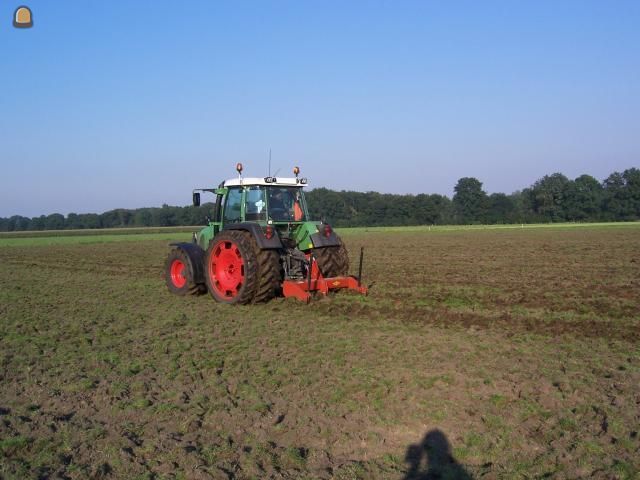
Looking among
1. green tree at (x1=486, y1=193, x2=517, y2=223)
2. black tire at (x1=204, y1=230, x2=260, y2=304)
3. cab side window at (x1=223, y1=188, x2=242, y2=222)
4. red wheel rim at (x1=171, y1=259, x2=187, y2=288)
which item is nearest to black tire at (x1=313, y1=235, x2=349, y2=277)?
black tire at (x1=204, y1=230, x2=260, y2=304)

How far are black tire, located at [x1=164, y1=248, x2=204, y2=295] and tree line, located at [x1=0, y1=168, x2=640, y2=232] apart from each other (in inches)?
2218

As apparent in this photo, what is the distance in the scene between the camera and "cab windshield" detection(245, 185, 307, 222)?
10320mm

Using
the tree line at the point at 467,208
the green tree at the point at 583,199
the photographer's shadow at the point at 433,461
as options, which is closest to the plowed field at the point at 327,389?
the photographer's shadow at the point at 433,461

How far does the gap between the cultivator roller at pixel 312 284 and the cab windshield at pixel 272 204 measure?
840 millimetres

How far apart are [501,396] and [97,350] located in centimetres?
439

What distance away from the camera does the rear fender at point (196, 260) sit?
426 inches

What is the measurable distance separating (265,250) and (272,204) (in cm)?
122

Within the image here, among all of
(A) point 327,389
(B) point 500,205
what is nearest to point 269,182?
(A) point 327,389

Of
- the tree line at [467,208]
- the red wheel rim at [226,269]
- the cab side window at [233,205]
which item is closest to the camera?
the red wheel rim at [226,269]

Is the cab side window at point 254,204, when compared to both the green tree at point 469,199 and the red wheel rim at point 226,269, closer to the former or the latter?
the red wheel rim at point 226,269

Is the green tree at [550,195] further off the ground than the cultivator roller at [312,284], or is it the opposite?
the green tree at [550,195]

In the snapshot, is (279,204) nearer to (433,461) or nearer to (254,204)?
(254,204)

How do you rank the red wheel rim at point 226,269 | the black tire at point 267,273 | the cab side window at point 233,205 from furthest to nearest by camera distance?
the cab side window at point 233,205
the red wheel rim at point 226,269
the black tire at point 267,273

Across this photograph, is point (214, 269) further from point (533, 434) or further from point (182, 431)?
point (533, 434)
